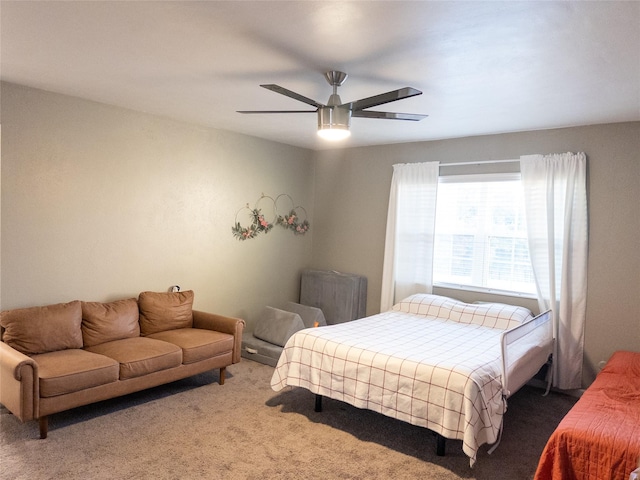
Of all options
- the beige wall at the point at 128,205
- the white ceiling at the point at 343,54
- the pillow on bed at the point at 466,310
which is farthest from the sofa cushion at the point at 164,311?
the pillow on bed at the point at 466,310

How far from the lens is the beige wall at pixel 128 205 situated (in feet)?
11.9

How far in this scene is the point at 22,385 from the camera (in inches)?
114

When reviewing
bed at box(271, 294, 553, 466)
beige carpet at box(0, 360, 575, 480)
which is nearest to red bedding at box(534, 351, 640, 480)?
bed at box(271, 294, 553, 466)

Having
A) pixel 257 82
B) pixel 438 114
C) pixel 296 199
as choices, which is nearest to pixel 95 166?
pixel 257 82

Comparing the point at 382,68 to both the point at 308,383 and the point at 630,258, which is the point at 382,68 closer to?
the point at 308,383

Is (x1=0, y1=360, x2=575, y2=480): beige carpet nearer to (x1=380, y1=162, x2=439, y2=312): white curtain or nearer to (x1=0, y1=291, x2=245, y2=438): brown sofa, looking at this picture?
(x1=0, y1=291, x2=245, y2=438): brown sofa

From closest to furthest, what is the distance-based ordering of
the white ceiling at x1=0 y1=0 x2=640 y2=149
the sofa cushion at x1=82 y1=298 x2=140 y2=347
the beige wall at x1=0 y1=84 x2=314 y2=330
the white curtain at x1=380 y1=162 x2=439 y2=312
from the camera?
the white ceiling at x1=0 y1=0 x2=640 y2=149, the beige wall at x1=0 y1=84 x2=314 y2=330, the sofa cushion at x1=82 y1=298 x2=140 y2=347, the white curtain at x1=380 y1=162 x2=439 y2=312

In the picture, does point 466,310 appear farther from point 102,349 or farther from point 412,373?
point 102,349

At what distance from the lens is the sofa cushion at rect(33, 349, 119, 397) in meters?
3.02

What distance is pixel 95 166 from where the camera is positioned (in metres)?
4.02

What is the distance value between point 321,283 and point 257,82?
2976 millimetres

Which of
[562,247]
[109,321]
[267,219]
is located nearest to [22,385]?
[109,321]

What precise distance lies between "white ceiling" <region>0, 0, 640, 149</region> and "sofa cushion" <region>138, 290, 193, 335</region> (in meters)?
1.70

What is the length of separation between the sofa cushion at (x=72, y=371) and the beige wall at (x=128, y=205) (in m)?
0.65
